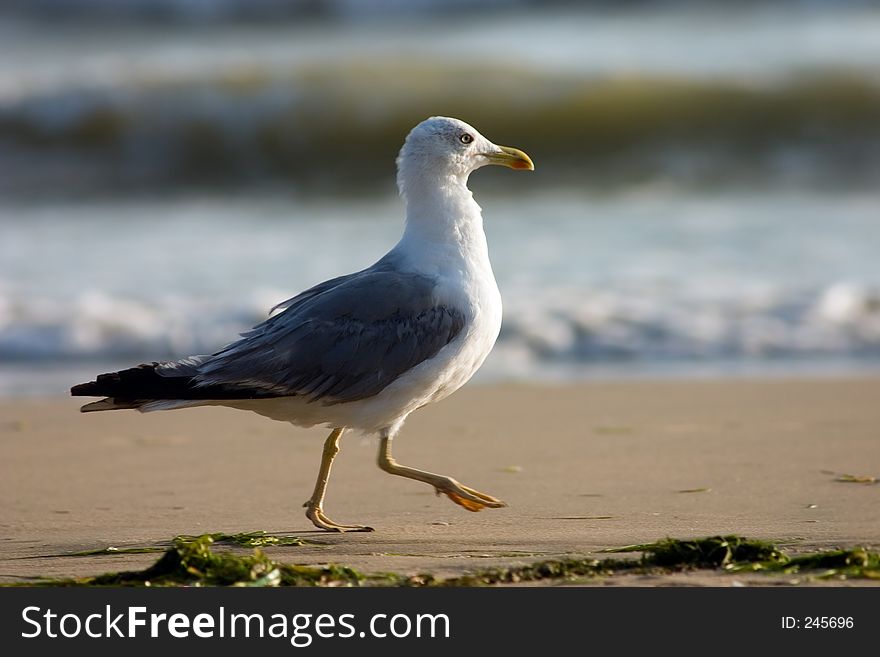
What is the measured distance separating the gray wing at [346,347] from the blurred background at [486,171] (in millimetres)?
3305

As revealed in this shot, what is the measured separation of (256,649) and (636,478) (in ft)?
7.44

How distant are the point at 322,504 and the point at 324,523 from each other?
16.2 inches

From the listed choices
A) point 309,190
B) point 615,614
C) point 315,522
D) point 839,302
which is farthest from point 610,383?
point 309,190

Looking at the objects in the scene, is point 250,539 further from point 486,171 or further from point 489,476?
point 486,171

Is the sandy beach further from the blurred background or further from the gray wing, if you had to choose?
the blurred background

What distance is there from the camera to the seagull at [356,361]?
167 inches

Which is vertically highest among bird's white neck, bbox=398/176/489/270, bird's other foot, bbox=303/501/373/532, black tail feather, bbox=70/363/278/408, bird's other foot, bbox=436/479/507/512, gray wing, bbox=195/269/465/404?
→ bird's white neck, bbox=398/176/489/270

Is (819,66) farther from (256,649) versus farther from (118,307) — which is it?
(256,649)

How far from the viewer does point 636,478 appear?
16.4 ft

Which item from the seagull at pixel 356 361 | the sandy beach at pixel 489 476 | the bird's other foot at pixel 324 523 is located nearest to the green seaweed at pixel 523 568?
the sandy beach at pixel 489 476

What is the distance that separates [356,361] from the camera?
4.37 metres

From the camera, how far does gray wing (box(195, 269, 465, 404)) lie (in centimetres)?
432

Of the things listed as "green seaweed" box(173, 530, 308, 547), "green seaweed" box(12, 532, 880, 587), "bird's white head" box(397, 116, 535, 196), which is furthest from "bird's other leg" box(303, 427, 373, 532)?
"bird's white head" box(397, 116, 535, 196)

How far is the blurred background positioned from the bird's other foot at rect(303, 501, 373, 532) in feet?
11.1
